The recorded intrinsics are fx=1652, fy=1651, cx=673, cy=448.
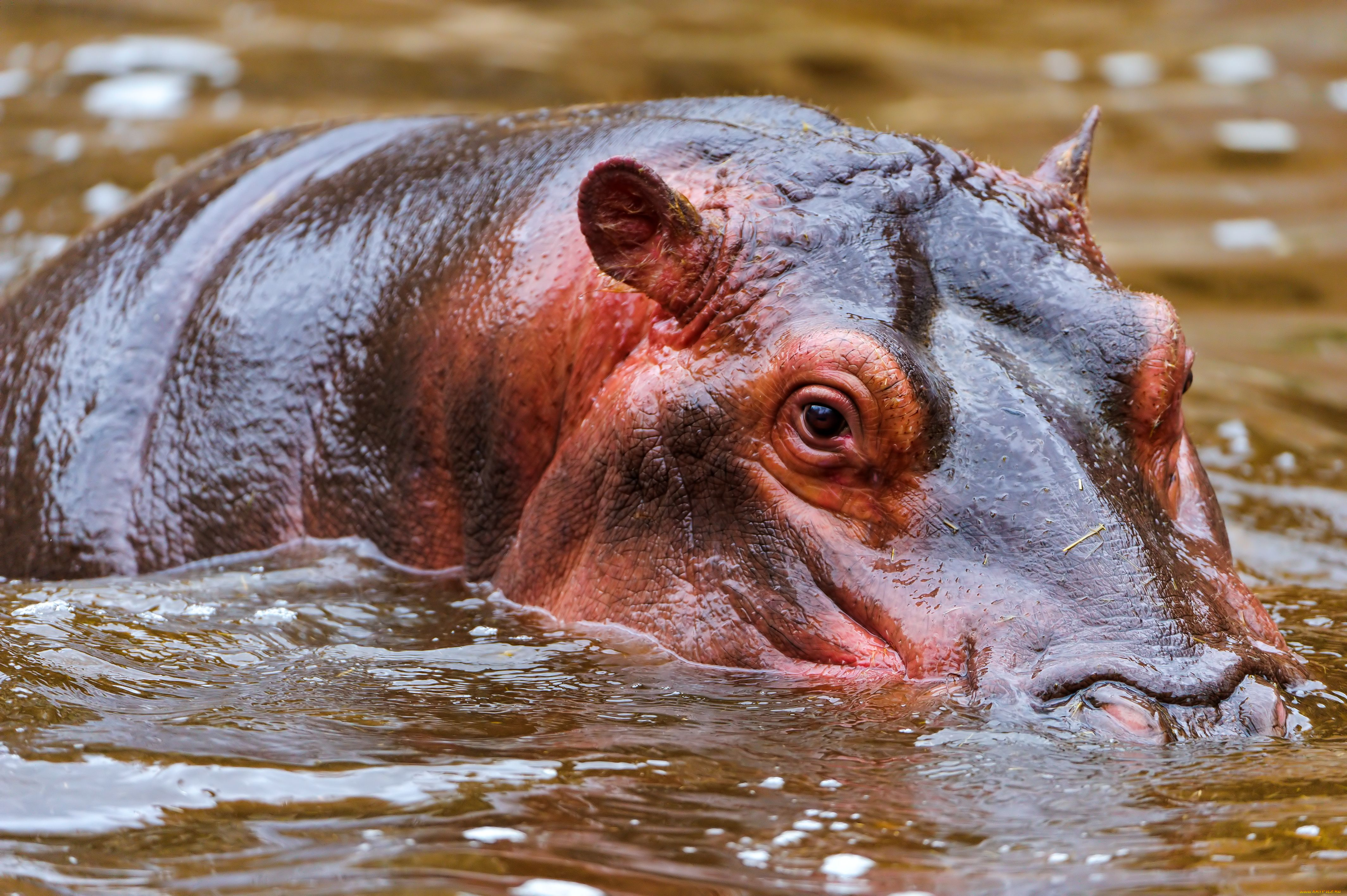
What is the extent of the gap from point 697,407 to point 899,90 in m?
9.90

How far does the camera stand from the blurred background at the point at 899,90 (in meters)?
9.93

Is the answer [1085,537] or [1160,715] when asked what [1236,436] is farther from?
[1160,715]

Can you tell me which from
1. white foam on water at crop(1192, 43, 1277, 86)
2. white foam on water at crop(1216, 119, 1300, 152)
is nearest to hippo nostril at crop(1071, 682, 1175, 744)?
white foam on water at crop(1216, 119, 1300, 152)

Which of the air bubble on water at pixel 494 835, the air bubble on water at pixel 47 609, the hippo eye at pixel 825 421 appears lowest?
the air bubble on water at pixel 494 835

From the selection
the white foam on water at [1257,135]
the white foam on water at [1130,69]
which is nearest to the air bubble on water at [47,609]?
the white foam on water at [1257,135]

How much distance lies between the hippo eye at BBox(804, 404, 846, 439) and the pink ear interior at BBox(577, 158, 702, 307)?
1.72 ft

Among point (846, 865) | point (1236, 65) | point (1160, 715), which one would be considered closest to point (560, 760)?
point (846, 865)

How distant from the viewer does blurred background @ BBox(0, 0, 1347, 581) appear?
9.93 meters

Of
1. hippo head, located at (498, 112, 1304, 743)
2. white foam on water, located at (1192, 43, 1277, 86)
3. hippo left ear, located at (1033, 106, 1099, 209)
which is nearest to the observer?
hippo head, located at (498, 112, 1304, 743)

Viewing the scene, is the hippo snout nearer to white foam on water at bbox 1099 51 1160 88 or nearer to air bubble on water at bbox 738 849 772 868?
air bubble on water at bbox 738 849 772 868

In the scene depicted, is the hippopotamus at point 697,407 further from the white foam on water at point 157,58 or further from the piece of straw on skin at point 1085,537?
the white foam on water at point 157,58

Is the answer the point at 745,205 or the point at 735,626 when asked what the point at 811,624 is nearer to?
the point at 735,626

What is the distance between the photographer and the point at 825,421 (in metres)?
3.81

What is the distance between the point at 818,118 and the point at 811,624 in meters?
1.53
